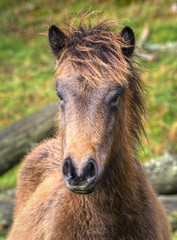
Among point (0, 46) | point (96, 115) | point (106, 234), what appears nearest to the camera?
point (96, 115)

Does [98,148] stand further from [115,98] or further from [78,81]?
[78,81]

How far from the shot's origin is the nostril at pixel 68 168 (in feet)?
8.18

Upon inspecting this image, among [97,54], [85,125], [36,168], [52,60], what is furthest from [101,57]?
[52,60]

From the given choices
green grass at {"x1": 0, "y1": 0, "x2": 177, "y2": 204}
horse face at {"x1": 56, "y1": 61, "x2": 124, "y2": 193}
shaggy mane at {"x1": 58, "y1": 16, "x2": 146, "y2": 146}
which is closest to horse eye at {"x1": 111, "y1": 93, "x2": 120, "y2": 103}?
horse face at {"x1": 56, "y1": 61, "x2": 124, "y2": 193}

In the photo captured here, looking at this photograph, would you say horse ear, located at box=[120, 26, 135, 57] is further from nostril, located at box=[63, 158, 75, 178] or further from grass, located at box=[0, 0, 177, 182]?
grass, located at box=[0, 0, 177, 182]

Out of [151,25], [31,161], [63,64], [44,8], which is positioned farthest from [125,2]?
[63,64]

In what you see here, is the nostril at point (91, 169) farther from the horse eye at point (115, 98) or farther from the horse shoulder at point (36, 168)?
the horse shoulder at point (36, 168)

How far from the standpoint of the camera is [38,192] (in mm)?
3805

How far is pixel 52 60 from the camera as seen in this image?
11.3 metres

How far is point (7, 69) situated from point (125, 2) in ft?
17.4

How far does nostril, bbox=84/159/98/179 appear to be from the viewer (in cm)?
249

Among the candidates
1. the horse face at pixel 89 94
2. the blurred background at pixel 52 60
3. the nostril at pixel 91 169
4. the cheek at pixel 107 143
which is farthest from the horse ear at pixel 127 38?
the blurred background at pixel 52 60

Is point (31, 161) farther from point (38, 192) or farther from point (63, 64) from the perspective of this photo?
point (63, 64)

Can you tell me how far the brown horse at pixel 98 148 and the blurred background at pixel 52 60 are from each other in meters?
3.11
